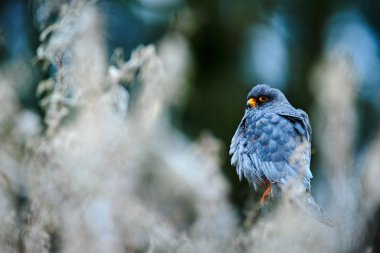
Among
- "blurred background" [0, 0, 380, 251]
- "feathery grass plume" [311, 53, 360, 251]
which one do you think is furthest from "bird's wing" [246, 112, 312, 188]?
"blurred background" [0, 0, 380, 251]

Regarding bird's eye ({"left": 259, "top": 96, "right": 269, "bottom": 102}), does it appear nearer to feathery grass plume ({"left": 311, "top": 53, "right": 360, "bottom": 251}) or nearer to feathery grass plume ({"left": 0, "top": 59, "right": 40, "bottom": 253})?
feathery grass plume ({"left": 311, "top": 53, "right": 360, "bottom": 251})

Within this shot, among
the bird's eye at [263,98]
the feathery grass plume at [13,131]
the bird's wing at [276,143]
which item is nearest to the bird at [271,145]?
the bird's wing at [276,143]

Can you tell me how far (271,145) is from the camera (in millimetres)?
3975

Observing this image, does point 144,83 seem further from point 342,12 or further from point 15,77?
point 342,12

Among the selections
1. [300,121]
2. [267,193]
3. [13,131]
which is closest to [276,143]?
[300,121]

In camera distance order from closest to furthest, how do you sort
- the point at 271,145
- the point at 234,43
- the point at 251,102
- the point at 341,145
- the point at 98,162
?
the point at 341,145 → the point at 98,162 → the point at 271,145 → the point at 251,102 → the point at 234,43

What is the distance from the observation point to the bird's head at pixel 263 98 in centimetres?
434

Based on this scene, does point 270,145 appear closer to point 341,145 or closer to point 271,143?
point 271,143

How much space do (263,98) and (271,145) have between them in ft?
1.74

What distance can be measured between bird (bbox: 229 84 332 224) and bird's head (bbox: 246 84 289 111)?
0.20 feet

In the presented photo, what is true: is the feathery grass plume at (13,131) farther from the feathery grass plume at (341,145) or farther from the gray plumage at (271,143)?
the feathery grass plume at (341,145)

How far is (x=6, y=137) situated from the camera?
4488 millimetres

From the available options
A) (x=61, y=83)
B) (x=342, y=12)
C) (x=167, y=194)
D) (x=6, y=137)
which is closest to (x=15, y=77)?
(x=6, y=137)

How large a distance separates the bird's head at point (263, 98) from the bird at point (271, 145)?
0.06m
